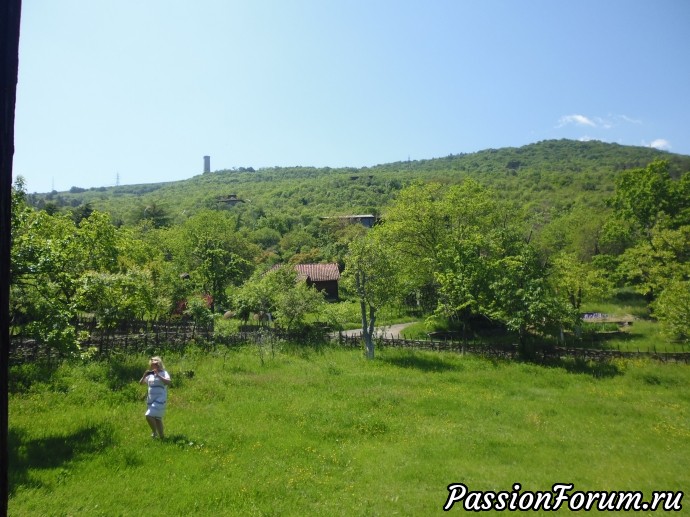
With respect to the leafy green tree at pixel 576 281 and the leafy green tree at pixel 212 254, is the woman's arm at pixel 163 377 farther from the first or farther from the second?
the leafy green tree at pixel 576 281

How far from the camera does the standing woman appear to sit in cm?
1151

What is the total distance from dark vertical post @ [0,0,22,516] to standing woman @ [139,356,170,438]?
9362 mm

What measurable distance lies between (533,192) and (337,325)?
93.6 meters

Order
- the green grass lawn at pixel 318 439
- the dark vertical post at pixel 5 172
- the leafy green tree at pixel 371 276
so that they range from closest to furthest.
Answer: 1. the dark vertical post at pixel 5 172
2. the green grass lawn at pixel 318 439
3. the leafy green tree at pixel 371 276

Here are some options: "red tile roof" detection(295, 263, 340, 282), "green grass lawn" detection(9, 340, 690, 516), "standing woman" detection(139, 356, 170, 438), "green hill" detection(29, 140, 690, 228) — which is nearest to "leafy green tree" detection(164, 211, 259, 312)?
"red tile roof" detection(295, 263, 340, 282)

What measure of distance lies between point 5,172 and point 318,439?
11655 millimetres

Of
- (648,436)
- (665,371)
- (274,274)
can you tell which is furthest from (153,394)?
(665,371)

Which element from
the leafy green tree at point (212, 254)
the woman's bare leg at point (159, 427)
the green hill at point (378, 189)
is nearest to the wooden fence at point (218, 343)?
the leafy green tree at point (212, 254)

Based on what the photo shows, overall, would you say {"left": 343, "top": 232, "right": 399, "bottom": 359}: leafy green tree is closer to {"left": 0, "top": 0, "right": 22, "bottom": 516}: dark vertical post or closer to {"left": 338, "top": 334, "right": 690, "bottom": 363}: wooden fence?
{"left": 338, "top": 334, "right": 690, "bottom": 363}: wooden fence

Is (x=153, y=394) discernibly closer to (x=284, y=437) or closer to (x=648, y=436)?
(x=284, y=437)

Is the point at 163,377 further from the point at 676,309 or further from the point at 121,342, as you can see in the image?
the point at 676,309

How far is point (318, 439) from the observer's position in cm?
1281

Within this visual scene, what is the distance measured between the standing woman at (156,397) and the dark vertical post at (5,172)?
9362 millimetres

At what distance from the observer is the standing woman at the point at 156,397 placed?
1151 cm
